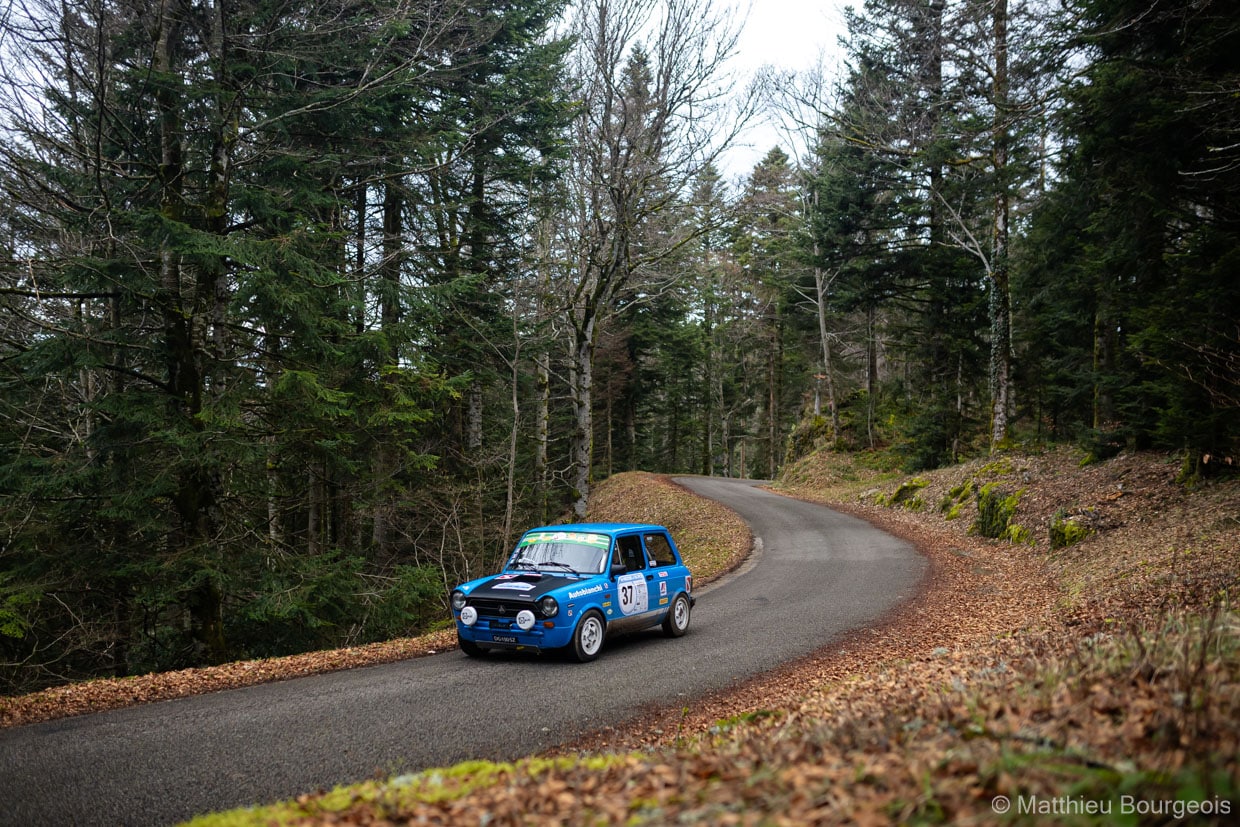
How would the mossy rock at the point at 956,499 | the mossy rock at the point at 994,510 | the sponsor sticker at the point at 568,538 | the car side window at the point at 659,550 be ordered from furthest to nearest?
the mossy rock at the point at 956,499 < the mossy rock at the point at 994,510 < the car side window at the point at 659,550 < the sponsor sticker at the point at 568,538

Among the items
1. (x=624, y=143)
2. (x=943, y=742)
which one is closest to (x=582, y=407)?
(x=624, y=143)

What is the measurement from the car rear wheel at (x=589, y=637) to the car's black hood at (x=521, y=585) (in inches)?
19.8

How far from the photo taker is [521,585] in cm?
864

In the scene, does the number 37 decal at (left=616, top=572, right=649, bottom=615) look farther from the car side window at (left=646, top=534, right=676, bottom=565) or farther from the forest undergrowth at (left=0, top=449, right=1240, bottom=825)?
the forest undergrowth at (left=0, top=449, right=1240, bottom=825)

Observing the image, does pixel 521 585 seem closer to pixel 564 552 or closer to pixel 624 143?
pixel 564 552

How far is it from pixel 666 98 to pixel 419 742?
50.7 feet

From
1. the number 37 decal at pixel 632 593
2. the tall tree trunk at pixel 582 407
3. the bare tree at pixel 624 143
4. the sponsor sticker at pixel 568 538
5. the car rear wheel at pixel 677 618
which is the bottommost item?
the car rear wheel at pixel 677 618

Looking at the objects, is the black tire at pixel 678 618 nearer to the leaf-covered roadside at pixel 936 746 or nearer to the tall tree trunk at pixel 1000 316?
the leaf-covered roadside at pixel 936 746

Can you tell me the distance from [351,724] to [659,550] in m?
5.35

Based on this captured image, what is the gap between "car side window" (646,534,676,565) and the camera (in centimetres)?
1028

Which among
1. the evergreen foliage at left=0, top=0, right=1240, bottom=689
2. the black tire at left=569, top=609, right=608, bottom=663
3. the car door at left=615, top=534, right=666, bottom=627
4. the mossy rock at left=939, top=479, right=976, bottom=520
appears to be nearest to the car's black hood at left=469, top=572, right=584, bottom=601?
the black tire at left=569, top=609, right=608, bottom=663

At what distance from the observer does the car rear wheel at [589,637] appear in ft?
27.8

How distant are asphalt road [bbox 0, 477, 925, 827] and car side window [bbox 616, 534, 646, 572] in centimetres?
113

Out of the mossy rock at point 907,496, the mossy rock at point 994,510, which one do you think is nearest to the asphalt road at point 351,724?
the mossy rock at point 994,510
